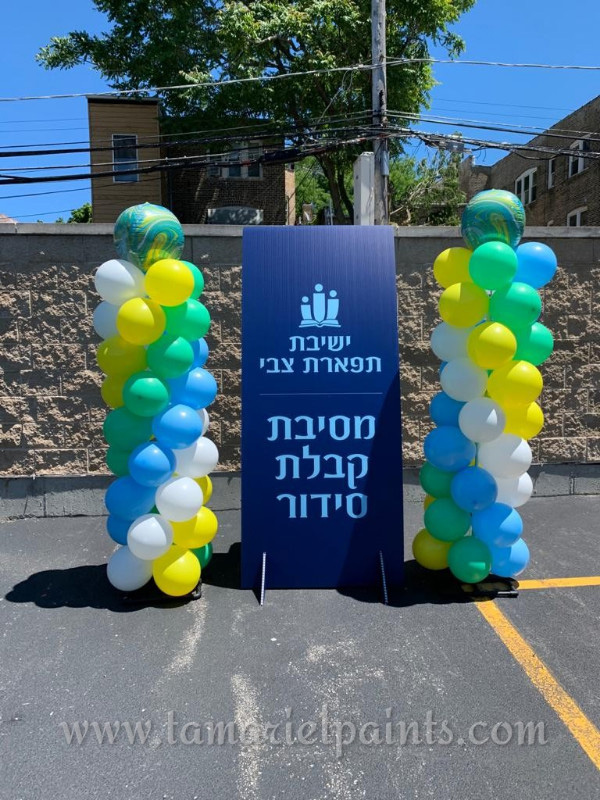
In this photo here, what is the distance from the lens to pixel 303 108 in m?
16.8

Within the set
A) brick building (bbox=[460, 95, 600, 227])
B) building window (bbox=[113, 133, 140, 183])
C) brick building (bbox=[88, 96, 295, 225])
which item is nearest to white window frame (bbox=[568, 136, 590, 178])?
brick building (bbox=[460, 95, 600, 227])

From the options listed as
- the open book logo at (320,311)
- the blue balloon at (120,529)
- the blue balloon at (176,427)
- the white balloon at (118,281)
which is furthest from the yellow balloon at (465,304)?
the blue balloon at (120,529)

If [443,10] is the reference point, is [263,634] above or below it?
below

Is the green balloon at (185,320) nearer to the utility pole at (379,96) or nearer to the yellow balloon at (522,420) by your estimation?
the yellow balloon at (522,420)

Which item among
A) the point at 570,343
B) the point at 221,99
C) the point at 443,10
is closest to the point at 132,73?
the point at 221,99

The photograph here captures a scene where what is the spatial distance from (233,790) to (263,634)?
1.10 m

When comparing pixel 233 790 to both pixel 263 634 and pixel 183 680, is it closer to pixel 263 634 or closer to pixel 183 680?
pixel 183 680

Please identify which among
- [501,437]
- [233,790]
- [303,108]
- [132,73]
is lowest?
[233,790]

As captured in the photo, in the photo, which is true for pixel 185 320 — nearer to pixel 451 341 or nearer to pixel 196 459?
pixel 196 459

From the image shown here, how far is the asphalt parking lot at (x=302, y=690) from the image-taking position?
7.20ft

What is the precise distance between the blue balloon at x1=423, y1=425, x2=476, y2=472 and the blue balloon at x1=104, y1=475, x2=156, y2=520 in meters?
1.72

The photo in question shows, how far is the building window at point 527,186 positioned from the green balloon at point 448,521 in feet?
90.1

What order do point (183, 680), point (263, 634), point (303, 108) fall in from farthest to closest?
1. point (303, 108)
2. point (263, 634)
3. point (183, 680)

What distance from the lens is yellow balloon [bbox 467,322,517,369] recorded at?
3299mm
